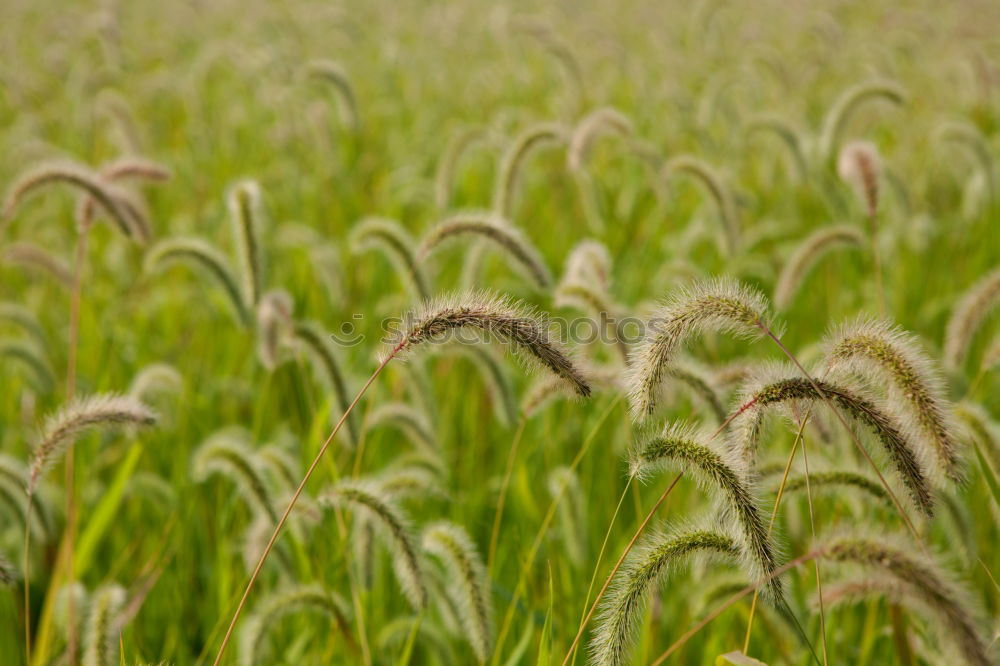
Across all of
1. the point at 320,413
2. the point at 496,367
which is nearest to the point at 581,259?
the point at 496,367

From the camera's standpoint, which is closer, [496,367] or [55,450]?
[55,450]

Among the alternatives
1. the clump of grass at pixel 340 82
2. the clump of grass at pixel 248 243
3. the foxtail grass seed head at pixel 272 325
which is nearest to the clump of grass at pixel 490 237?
the foxtail grass seed head at pixel 272 325

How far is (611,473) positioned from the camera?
12.6 feet

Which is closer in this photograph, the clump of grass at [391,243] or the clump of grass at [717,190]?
the clump of grass at [391,243]

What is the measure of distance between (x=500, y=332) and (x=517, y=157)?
8.21ft

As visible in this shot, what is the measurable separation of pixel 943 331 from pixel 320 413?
12.5 feet

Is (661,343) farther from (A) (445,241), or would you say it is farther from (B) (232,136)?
(B) (232,136)

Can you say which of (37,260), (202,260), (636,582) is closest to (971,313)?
(636,582)

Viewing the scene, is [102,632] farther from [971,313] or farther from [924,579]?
[971,313]

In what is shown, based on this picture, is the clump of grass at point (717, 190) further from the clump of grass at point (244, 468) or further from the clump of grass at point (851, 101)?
the clump of grass at point (244, 468)

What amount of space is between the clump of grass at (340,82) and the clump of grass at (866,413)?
4482 millimetres

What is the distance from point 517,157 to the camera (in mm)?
4262

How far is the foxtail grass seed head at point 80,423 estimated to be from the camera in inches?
88.5

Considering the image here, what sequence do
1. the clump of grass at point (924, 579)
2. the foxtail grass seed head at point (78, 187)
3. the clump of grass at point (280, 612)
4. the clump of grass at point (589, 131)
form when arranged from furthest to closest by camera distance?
the clump of grass at point (589, 131) < the foxtail grass seed head at point (78, 187) < the clump of grass at point (280, 612) < the clump of grass at point (924, 579)
